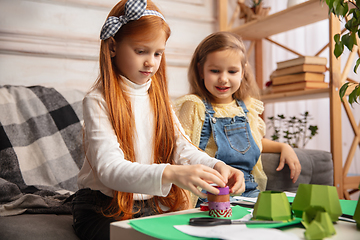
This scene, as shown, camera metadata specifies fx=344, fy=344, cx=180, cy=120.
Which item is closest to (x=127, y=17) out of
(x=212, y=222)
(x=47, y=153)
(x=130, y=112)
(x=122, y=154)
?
(x=130, y=112)

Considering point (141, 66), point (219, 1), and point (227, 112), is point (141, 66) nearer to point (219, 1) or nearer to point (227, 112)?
point (227, 112)

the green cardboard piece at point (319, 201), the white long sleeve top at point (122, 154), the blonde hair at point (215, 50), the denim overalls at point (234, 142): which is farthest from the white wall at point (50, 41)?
the green cardboard piece at point (319, 201)

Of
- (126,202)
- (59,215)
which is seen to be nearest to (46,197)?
(59,215)

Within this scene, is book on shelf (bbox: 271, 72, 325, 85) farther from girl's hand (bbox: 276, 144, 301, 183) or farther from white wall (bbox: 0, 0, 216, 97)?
white wall (bbox: 0, 0, 216, 97)

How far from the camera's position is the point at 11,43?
1.80 meters

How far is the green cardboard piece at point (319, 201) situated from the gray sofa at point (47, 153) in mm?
805

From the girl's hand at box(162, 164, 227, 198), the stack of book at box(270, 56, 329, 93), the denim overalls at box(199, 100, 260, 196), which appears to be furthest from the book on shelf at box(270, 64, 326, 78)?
the girl's hand at box(162, 164, 227, 198)

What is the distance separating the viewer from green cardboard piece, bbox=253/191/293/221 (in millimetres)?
600

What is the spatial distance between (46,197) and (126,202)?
0.45 metres

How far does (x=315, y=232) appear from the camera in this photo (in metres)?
0.51

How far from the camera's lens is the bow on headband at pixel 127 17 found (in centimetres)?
91

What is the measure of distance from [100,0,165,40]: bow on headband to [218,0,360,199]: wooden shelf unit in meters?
0.78

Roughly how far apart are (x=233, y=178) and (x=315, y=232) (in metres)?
0.34

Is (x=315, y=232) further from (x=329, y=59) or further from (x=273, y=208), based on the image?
(x=329, y=59)
